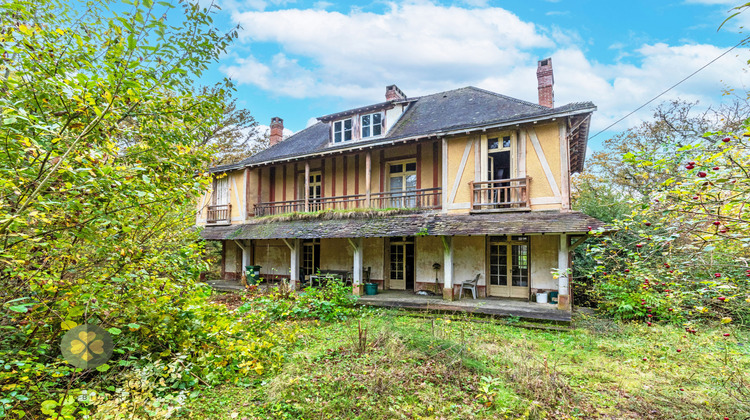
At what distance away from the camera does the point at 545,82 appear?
11.3m

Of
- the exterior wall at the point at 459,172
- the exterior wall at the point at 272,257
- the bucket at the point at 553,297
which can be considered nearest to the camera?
the bucket at the point at 553,297

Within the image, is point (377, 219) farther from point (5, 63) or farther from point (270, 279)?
point (5, 63)

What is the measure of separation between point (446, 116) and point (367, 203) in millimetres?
4635

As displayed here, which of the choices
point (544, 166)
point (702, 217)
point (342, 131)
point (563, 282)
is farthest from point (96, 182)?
point (342, 131)

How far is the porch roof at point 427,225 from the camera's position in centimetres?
813

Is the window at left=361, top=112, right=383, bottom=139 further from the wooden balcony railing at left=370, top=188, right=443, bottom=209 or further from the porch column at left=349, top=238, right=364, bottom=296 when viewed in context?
the porch column at left=349, top=238, right=364, bottom=296

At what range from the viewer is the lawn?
12.1 feet

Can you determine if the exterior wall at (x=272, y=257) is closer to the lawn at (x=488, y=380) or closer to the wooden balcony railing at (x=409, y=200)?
the wooden balcony railing at (x=409, y=200)

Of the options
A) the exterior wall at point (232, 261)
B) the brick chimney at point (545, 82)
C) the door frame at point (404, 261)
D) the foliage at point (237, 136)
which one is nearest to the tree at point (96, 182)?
the door frame at point (404, 261)

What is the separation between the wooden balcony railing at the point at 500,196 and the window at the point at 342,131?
6134mm

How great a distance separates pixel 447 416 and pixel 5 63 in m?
5.44

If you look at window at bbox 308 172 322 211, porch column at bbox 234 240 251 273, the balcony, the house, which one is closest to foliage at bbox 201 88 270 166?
the house

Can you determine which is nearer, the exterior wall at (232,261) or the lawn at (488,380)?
the lawn at (488,380)

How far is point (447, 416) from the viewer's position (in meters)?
3.61
